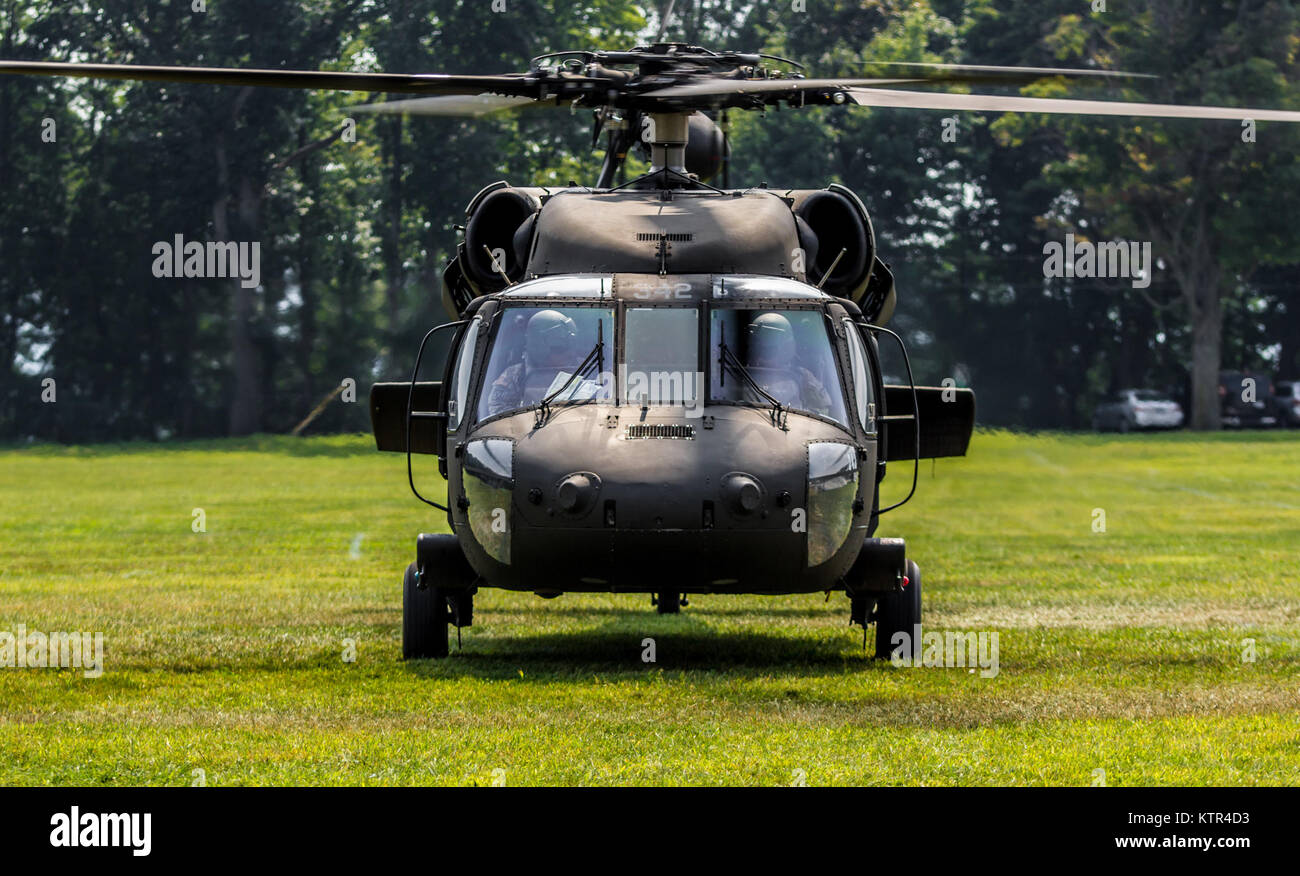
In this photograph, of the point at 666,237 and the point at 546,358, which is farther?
the point at 666,237

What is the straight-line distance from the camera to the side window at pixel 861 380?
12930mm

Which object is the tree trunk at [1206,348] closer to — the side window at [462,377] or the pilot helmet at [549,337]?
the side window at [462,377]

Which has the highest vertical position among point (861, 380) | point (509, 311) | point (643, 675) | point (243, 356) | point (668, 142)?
point (668, 142)

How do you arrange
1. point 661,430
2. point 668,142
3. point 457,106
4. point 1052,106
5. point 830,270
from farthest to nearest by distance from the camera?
point 668,142 < point 457,106 < point 830,270 < point 1052,106 < point 661,430

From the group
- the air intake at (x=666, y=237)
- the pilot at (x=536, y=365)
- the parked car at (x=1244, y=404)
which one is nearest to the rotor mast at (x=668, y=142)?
the air intake at (x=666, y=237)

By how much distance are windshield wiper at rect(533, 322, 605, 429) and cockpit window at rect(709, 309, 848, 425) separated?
0.69m

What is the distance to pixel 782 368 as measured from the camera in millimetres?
12641

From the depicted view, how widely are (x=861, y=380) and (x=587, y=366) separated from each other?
1802 mm

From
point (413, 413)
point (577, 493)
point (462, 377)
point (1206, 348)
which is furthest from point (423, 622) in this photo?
point (1206, 348)

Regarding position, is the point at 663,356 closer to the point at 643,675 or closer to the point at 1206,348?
the point at 643,675

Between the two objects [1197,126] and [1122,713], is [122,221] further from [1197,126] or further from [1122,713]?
[1122,713]

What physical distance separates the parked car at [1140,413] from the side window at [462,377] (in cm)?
5375

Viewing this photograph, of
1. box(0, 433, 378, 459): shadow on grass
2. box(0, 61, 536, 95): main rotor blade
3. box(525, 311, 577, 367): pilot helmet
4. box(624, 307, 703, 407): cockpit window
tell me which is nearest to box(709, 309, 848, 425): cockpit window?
box(624, 307, 703, 407): cockpit window

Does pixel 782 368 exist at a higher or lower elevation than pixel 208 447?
higher
